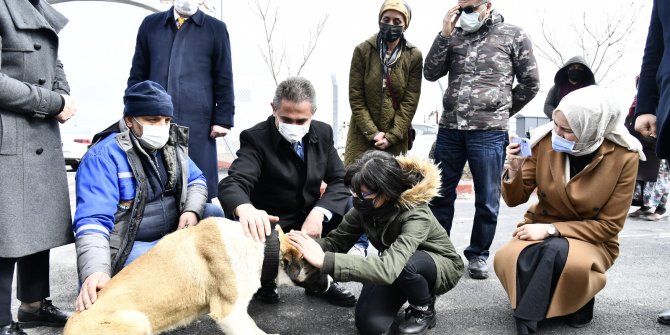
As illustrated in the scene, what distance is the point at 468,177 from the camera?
33.9ft

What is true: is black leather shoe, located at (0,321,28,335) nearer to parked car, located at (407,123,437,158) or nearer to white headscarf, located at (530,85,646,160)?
white headscarf, located at (530,85,646,160)

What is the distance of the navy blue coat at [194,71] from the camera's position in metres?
3.21

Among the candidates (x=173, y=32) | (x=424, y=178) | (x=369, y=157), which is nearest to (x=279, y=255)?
(x=369, y=157)

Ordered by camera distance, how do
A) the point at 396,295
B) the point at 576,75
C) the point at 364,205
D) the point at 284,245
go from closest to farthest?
the point at 284,245, the point at 364,205, the point at 396,295, the point at 576,75

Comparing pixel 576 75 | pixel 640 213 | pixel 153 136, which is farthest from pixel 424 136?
pixel 153 136

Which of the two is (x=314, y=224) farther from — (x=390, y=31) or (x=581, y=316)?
(x=390, y=31)

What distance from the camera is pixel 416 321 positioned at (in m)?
2.36

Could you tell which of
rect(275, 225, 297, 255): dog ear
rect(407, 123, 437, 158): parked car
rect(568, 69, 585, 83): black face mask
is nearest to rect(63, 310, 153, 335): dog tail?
rect(275, 225, 297, 255): dog ear

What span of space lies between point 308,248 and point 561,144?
57.5 inches

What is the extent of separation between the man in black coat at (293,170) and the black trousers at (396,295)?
0.45 meters

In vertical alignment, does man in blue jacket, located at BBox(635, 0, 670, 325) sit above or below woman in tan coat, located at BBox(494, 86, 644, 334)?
above

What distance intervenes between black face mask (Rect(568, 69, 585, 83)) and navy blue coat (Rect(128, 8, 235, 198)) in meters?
3.62

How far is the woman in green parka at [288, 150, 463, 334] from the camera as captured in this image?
217cm

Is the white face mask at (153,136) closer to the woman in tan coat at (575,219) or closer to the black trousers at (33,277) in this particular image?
the black trousers at (33,277)
